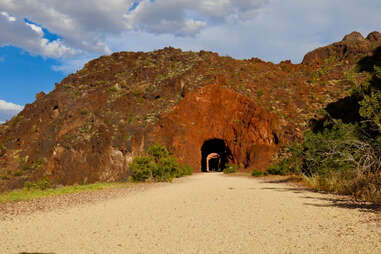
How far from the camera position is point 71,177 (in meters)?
28.7

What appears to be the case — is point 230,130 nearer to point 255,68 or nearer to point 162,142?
point 162,142

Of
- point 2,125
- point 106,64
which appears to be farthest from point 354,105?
point 2,125

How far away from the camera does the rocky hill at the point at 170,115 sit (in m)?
30.0

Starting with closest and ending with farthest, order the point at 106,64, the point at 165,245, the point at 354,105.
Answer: the point at 165,245 → the point at 354,105 → the point at 106,64

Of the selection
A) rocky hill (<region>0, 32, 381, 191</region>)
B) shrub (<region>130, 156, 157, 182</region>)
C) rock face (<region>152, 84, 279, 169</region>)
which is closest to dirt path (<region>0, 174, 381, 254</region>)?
shrub (<region>130, 156, 157, 182</region>)

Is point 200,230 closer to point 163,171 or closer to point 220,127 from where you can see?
point 163,171

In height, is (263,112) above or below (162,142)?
above

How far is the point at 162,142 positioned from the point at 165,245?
90.2ft

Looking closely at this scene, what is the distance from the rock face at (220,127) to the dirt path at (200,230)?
22.8 meters

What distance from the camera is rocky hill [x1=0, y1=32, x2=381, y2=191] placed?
3003 cm

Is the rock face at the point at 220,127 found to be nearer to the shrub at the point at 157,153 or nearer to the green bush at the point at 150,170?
the shrub at the point at 157,153

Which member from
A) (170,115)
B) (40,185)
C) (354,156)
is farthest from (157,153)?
(354,156)

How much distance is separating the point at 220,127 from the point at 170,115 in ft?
22.1

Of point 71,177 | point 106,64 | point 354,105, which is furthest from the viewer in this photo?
point 106,64
